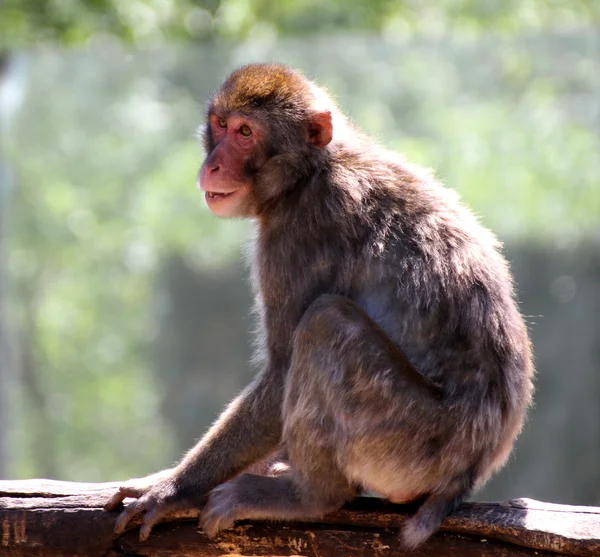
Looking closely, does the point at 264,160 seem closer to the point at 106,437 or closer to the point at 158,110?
the point at 158,110

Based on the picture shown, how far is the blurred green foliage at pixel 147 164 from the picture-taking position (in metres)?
11.1

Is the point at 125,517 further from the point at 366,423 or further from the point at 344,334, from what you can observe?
the point at 344,334

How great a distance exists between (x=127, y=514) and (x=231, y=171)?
187cm

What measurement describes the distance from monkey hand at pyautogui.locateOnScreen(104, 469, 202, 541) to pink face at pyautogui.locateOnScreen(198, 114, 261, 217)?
147 centimetres

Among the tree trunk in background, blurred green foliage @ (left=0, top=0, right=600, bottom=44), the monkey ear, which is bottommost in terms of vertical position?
the tree trunk in background

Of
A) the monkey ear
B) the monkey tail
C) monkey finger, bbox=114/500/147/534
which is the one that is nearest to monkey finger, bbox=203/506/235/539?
monkey finger, bbox=114/500/147/534

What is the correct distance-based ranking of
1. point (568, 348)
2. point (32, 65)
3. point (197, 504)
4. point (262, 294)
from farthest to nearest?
point (32, 65) → point (568, 348) → point (262, 294) → point (197, 504)

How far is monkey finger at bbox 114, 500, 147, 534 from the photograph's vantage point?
15.2ft

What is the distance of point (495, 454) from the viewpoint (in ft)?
15.8

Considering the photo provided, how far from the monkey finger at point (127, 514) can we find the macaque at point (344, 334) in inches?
0.4

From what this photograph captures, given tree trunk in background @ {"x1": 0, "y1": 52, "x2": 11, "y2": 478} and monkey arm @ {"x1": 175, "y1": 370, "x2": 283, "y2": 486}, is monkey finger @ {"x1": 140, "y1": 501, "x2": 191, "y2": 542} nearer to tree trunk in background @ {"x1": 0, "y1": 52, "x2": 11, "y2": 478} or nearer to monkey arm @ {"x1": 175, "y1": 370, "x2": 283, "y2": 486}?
monkey arm @ {"x1": 175, "y1": 370, "x2": 283, "y2": 486}

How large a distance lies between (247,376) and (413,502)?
662 centimetres

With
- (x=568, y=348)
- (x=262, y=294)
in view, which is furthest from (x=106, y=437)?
(x=262, y=294)

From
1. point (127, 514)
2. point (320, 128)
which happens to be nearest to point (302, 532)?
point (127, 514)
